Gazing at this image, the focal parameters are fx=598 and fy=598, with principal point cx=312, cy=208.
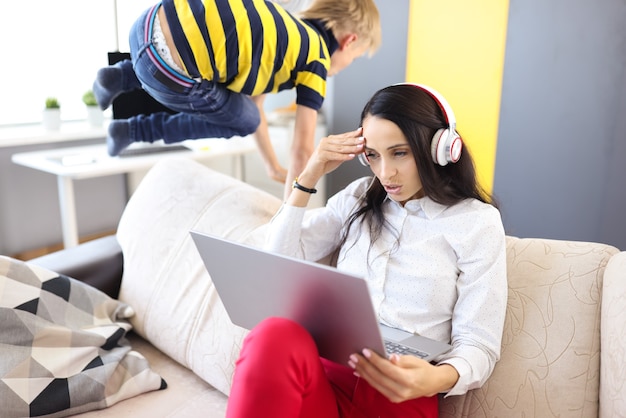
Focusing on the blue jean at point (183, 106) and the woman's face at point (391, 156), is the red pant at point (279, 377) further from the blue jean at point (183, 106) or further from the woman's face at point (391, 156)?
the blue jean at point (183, 106)

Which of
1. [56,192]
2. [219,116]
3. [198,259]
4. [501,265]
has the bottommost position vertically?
[56,192]

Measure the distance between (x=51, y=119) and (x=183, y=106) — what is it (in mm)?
1671

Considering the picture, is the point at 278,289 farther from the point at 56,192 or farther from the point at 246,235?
the point at 56,192

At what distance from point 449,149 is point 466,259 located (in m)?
0.21

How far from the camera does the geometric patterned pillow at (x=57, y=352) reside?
1.28 metres

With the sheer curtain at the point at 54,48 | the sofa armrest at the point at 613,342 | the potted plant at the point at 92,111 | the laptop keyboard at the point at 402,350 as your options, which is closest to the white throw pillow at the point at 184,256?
the laptop keyboard at the point at 402,350

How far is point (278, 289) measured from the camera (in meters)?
0.98

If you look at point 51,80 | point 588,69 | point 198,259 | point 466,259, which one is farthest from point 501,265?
point 51,80

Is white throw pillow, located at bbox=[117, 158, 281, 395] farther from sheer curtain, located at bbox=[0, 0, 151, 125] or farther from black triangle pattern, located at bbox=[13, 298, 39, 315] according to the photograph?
sheer curtain, located at bbox=[0, 0, 151, 125]

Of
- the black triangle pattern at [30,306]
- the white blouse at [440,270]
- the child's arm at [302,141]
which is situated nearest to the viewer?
the white blouse at [440,270]

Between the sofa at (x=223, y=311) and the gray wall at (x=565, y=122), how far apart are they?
1.63 meters

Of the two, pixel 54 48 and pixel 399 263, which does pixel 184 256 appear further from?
pixel 54 48

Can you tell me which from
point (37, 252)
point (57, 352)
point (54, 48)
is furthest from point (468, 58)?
point (37, 252)

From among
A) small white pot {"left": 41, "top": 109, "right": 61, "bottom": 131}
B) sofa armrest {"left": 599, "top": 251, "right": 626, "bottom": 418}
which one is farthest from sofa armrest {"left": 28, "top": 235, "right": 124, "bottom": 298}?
small white pot {"left": 41, "top": 109, "right": 61, "bottom": 131}
